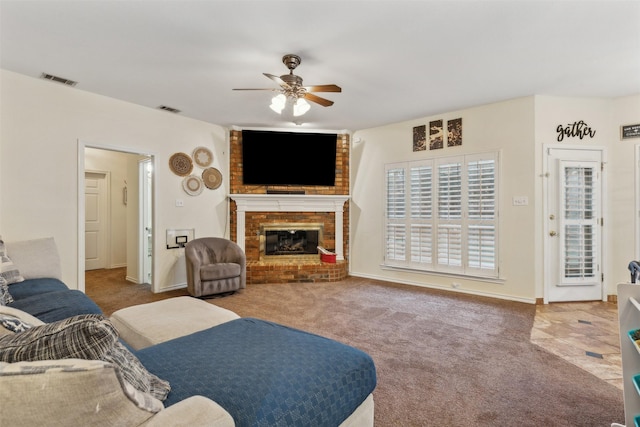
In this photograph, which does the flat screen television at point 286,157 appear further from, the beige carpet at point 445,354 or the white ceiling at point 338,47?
the beige carpet at point 445,354

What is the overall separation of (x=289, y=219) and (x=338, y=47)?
3.23 m

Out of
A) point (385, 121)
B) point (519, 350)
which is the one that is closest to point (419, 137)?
point (385, 121)

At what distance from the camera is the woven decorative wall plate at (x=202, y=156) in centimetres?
493

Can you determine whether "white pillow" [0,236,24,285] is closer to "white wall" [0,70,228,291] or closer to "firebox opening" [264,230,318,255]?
"white wall" [0,70,228,291]

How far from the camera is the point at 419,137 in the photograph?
4.87 m

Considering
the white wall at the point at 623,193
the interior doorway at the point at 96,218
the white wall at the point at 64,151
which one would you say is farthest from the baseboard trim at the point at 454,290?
the interior doorway at the point at 96,218

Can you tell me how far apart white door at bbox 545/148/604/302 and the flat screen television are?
3.23 m

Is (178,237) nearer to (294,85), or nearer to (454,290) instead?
(294,85)

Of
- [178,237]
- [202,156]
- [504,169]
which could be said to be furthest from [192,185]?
[504,169]

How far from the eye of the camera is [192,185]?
16.0 ft

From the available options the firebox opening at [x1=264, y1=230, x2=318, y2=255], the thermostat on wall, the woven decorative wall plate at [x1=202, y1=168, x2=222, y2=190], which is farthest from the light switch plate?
the thermostat on wall

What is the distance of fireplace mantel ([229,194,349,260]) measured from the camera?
5.30m

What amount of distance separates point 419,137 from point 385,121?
60cm

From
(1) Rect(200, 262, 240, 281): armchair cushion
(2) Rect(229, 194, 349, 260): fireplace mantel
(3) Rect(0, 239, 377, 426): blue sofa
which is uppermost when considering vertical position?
(2) Rect(229, 194, 349, 260): fireplace mantel
